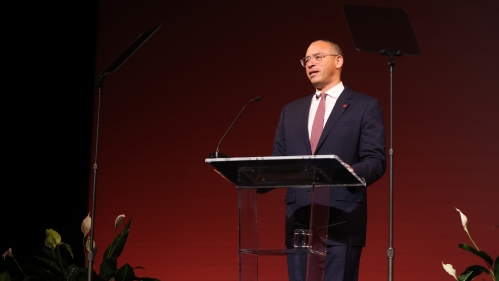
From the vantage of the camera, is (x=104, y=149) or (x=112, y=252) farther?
(x=104, y=149)

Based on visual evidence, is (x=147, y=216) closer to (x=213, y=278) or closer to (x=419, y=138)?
(x=213, y=278)

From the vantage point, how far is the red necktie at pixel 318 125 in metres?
2.84

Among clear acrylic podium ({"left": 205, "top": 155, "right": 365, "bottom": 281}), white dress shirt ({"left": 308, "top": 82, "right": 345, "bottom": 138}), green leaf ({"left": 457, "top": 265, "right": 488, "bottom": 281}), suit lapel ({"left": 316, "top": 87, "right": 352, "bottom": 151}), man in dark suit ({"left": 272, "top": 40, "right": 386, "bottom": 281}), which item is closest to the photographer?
clear acrylic podium ({"left": 205, "top": 155, "right": 365, "bottom": 281})

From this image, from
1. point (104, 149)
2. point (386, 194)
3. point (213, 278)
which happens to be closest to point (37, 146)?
point (104, 149)

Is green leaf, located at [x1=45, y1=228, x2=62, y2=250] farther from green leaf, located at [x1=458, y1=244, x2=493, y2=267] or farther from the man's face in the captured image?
green leaf, located at [x1=458, y1=244, x2=493, y2=267]

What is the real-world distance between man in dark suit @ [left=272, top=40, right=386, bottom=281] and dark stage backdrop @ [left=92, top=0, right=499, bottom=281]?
122 centimetres

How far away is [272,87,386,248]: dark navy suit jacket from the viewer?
7.80 feet

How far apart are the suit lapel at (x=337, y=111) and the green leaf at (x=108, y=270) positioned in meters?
1.36

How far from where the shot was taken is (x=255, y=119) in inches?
169

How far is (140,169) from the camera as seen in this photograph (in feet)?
14.3

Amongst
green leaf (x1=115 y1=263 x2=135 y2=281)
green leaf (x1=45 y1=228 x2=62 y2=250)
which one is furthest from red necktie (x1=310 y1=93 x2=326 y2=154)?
green leaf (x1=45 y1=228 x2=62 y2=250)

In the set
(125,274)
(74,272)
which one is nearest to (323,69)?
(125,274)

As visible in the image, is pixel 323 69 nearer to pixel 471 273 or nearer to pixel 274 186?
pixel 274 186

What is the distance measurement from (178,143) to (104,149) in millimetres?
499
